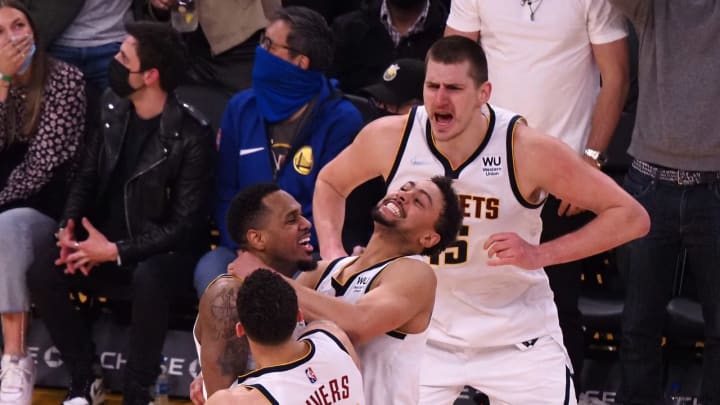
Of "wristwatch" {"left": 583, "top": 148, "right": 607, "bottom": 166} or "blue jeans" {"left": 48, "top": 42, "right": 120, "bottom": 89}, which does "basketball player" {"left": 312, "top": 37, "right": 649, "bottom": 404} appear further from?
"blue jeans" {"left": 48, "top": 42, "right": 120, "bottom": 89}

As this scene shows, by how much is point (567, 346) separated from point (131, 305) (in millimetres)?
2430

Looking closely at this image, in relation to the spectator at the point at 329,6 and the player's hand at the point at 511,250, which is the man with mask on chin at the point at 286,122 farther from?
the player's hand at the point at 511,250

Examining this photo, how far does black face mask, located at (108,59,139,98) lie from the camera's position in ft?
23.4

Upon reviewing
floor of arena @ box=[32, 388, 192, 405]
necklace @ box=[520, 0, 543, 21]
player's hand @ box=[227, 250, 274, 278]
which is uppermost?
necklace @ box=[520, 0, 543, 21]

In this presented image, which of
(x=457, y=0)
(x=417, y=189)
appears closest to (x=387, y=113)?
(x=457, y=0)

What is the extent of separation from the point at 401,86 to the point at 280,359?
317cm

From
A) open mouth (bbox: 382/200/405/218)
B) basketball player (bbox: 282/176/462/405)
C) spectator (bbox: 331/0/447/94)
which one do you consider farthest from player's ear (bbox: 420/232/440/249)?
Result: spectator (bbox: 331/0/447/94)

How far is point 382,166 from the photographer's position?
571 centimetres

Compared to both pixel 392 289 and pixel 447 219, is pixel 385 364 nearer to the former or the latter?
pixel 392 289

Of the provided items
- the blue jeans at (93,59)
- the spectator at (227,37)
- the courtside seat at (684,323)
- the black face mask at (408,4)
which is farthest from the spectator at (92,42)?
the courtside seat at (684,323)

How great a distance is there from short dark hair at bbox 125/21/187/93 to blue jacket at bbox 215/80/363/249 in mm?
336

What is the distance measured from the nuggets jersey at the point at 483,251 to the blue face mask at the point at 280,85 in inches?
57.3

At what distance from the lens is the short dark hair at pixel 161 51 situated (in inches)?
282

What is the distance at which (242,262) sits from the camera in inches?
181
